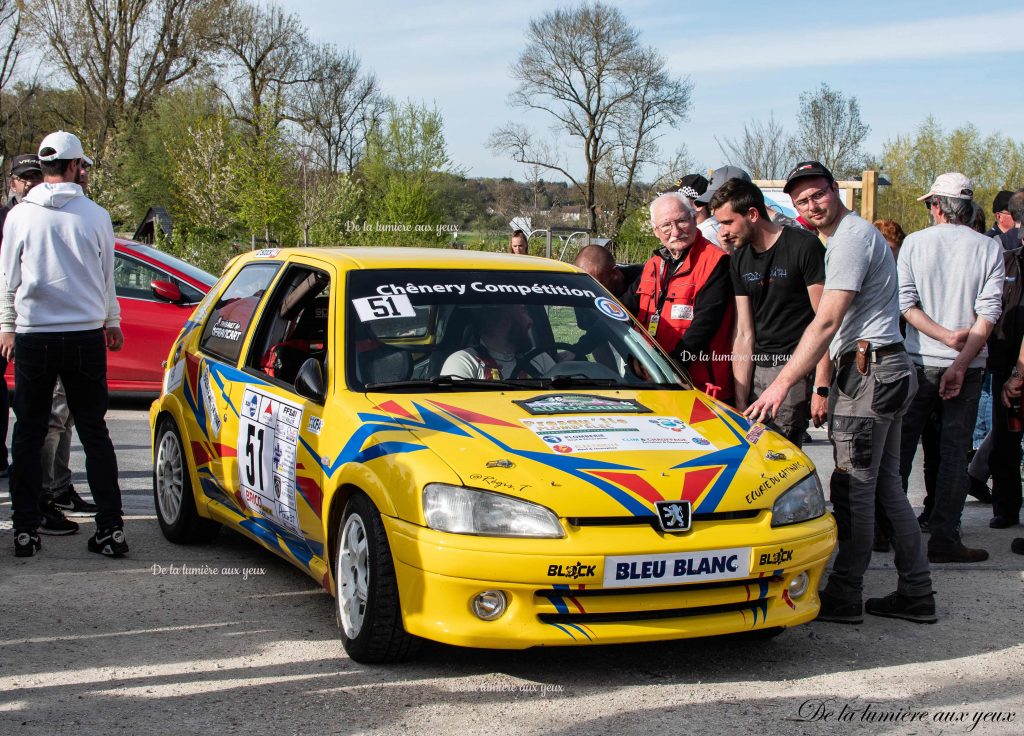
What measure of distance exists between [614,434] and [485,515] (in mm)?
704

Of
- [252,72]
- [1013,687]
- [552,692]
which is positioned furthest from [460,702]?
[252,72]

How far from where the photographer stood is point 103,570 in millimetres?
5711

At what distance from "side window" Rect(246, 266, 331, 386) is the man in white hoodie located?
908 mm

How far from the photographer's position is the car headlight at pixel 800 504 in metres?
4.27

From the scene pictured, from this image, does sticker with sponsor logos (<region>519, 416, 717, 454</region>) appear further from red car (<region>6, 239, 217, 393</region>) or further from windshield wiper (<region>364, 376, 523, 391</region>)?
red car (<region>6, 239, 217, 393</region>)

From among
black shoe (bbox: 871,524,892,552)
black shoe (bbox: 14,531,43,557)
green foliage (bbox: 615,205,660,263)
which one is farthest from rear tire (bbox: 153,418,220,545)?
green foliage (bbox: 615,205,660,263)

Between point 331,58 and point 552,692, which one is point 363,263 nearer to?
point 552,692

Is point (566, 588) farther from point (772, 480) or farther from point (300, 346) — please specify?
point (300, 346)

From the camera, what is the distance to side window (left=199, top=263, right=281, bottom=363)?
5.85m

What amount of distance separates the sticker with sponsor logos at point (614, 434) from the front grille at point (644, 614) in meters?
0.58

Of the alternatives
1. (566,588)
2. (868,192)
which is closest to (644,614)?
(566,588)

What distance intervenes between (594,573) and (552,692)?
50 cm

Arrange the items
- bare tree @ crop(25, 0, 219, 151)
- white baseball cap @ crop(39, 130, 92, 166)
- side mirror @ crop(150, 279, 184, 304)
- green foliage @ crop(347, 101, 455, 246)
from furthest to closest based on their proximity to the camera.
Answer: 1. green foliage @ crop(347, 101, 455, 246)
2. bare tree @ crop(25, 0, 219, 151)
3. side mirror @ crop(150, 279, 184, 304)
4. white baseball cap @ crop(39, 130, 92, 166)

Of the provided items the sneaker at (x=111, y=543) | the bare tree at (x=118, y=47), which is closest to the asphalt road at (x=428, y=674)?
the sneaker at (x=111, y=543)
